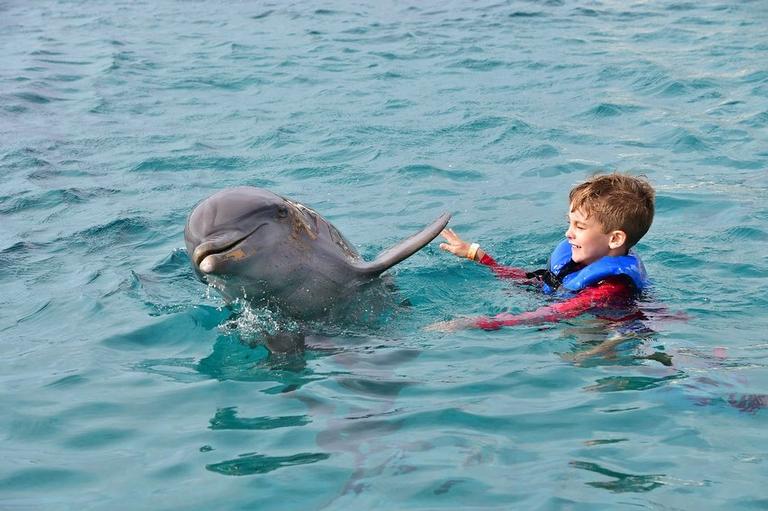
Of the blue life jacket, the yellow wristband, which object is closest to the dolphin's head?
the yellow wristband

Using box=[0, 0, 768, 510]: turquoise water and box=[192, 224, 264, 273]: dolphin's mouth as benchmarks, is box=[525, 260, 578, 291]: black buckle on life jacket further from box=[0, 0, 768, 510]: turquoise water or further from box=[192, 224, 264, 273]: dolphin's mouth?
box=[192, 224, 264, 273]: dolphin's mouth

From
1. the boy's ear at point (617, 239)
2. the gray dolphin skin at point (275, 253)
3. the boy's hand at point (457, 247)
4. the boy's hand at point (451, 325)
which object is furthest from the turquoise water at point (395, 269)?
the boy's ear at point (617, 239)

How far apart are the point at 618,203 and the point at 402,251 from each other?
164 cm

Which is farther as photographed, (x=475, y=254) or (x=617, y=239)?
(x=475, y=254)

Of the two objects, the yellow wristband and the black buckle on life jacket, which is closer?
the black buckle on life jacket

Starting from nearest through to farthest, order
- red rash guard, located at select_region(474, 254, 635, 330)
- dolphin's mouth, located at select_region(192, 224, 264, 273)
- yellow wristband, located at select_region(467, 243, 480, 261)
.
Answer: dolphin's mouth, located at select_region(192, 224, 264, 273) < red rash guard, located at select_region(474, 254, 635, 330) < yellow wristband, located at select_region(467, 243, 480, 261)

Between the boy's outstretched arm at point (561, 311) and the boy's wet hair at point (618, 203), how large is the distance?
0.38 m

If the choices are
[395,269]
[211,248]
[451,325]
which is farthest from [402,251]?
[395,269]

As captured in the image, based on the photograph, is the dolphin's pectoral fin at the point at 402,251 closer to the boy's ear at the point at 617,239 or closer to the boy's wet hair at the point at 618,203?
the boy's wet hair at the point at 618,203

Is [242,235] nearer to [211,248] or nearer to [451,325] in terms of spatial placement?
[211,248]

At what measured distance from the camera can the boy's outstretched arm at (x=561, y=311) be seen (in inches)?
260

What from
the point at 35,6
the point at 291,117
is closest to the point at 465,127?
the point at 291,117

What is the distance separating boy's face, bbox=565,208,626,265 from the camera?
23.0 ft

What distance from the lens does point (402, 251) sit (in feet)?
20.2
